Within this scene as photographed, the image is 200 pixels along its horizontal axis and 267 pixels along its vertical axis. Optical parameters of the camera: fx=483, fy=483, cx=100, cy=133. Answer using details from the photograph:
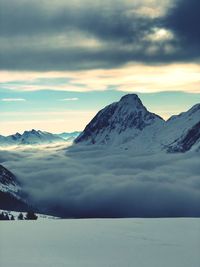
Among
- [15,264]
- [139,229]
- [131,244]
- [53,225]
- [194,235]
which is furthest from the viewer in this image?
[53,225]

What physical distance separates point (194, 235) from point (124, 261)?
15.9 meters

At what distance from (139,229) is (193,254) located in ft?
55.3

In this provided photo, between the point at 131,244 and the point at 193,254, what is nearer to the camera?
the point at 193,254

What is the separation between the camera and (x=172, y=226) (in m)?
58.4

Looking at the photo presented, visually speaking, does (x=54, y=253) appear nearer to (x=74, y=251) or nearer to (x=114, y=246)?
(x=74, y=251)

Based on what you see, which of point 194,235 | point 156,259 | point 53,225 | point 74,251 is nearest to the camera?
point 156,259

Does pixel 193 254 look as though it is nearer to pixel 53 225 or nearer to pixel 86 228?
pixel 86 228

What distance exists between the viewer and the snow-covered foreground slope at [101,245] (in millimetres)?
36312

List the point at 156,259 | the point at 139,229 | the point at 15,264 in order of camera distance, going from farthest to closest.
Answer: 1. the point at 139,229
2. the point at 156,259
3. the point at 15,264

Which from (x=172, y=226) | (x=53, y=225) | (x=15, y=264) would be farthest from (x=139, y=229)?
(x=15, y=264)

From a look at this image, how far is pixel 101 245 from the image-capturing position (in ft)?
143

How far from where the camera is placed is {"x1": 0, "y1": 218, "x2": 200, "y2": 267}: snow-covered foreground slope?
36.3 m

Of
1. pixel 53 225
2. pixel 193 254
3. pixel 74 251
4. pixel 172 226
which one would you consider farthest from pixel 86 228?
pixel 193 254

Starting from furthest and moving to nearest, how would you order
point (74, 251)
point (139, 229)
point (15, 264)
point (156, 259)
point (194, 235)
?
1. point (139, 229)
2. point (194, 235)
3. point (74, 251)
4. point (156, 259)
5. point (15, 264)
